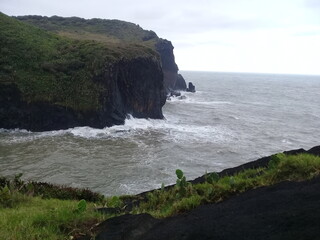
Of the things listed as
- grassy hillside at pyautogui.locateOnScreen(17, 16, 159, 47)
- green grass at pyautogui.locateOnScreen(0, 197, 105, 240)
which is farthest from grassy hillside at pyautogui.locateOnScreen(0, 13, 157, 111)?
grassy hillside at pyautogui.locateOnScreen(17, 16, 159, 47)

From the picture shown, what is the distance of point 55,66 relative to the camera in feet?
142

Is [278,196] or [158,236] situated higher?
[278,196]

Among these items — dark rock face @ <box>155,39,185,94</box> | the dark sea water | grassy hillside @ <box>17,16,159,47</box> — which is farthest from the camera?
grassy hillside @ <box>17,16,159,47</box>

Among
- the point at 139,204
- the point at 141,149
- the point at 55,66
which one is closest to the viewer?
the point at 139,204

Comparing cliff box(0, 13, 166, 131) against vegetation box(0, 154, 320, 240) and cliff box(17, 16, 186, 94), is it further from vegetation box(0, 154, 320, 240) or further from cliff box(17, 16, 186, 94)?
cliff box(17, 16, 186, 94)

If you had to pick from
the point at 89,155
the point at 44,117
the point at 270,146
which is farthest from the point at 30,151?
the point at 270,146

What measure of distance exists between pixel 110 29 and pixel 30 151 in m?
78.4

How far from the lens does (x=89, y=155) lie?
2856 centimetres

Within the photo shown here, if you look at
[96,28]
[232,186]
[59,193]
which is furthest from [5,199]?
[96,28]

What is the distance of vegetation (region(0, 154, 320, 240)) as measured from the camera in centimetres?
543

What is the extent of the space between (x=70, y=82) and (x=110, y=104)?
5490 mm

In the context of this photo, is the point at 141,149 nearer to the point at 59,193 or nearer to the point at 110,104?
the point at 110,104

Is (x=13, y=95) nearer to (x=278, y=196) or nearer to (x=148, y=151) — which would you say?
(x=148, y=151)

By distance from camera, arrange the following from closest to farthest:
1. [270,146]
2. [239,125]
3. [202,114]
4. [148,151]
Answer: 1. [148,151]
2. [270,146]
3. [239,125]
4. [202,114]
